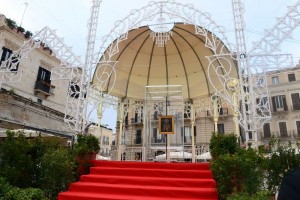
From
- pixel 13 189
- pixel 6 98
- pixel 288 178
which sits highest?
pixel 6 98

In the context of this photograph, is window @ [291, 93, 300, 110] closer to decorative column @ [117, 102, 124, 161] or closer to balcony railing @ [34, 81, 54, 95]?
decorative column @ [117, 102, 124, 161]

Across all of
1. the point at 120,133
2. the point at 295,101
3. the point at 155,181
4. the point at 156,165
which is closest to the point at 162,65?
the point at 120,133

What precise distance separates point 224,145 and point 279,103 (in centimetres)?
2525

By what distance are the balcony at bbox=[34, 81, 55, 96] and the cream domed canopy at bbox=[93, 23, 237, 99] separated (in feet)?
21.5

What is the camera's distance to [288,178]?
917 mm

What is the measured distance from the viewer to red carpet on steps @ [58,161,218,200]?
5219mm

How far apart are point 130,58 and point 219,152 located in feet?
30.3

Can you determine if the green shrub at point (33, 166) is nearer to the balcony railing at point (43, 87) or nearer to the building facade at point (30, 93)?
the building facade at point (30, 93)

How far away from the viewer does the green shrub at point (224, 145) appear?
6211 millimetres

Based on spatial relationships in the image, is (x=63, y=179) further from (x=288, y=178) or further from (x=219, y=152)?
(x=288, y=178)

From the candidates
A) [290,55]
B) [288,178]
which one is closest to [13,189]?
[288,178]

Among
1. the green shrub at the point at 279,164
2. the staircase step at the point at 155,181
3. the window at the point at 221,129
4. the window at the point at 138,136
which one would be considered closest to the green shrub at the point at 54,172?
the staircase step at the point at 155,181

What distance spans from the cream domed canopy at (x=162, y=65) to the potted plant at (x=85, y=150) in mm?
6529

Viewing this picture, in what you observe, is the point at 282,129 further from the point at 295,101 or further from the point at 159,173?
the point at 159,173
